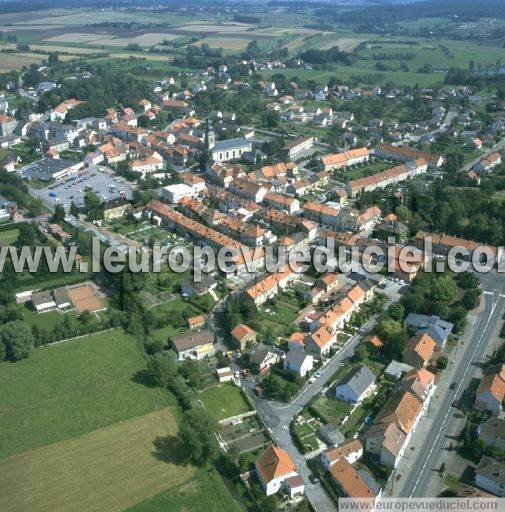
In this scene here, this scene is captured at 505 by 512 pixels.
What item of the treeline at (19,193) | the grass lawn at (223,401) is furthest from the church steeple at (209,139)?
the grass lawn at (223,401)

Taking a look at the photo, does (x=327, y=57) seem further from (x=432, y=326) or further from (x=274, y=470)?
(x=274, y=470)

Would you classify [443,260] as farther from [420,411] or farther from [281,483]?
[281,483]

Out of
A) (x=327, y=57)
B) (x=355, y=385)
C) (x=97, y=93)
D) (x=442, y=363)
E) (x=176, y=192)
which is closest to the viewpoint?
(x=355, y=385)

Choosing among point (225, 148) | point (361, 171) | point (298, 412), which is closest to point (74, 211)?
point (225, 148)

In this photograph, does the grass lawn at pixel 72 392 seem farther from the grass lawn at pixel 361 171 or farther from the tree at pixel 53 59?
the tree at pixel 53 59

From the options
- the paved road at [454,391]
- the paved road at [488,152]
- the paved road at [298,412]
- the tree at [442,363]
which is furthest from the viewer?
the paved road at [488,152]
